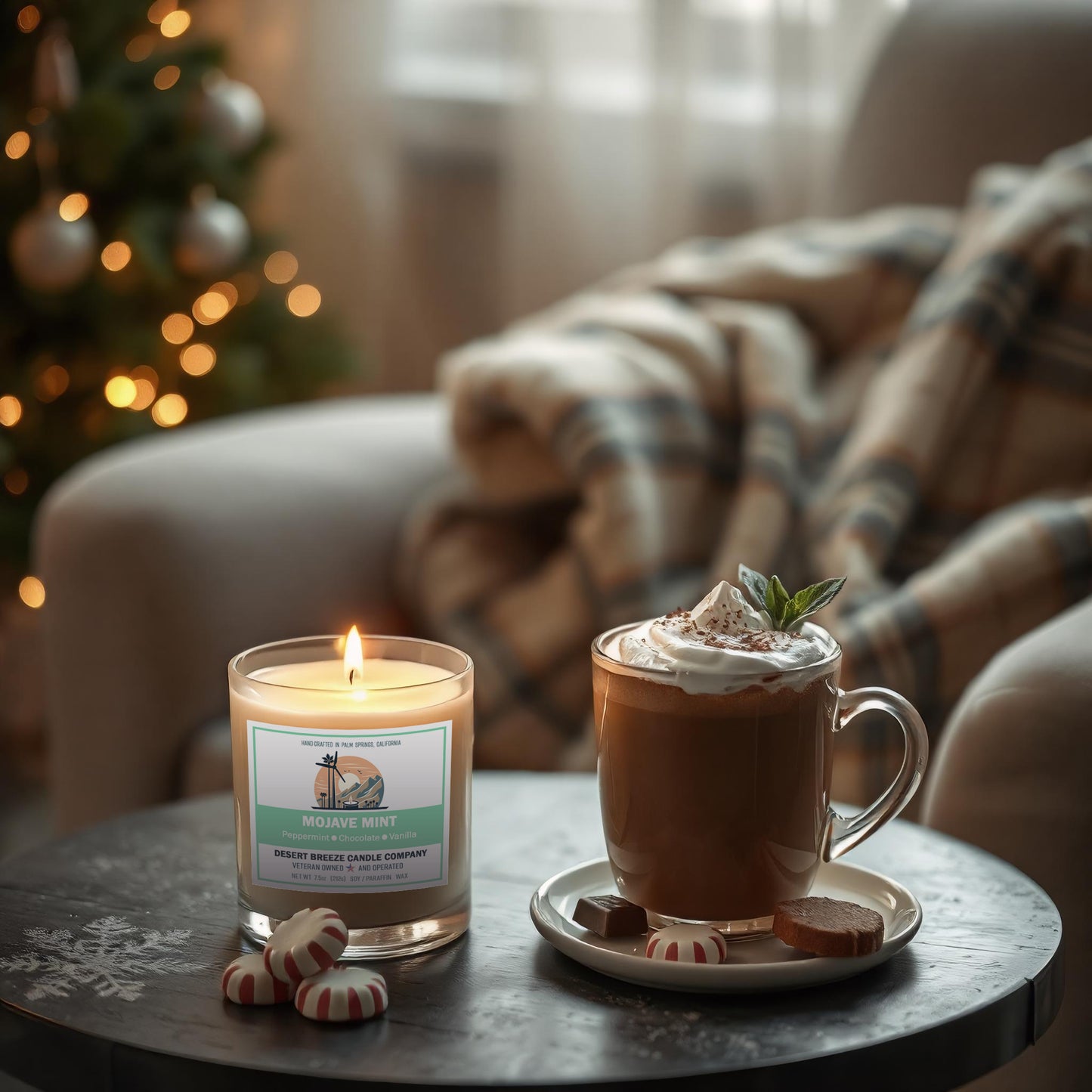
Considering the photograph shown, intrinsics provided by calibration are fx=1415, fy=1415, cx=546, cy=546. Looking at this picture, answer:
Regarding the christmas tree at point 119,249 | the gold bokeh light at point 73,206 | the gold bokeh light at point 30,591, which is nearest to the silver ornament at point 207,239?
the christmas tree at point 119,249

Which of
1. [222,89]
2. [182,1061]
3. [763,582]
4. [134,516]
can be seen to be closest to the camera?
[182,1061]

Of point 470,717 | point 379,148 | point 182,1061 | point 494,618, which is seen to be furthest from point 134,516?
point 379,148

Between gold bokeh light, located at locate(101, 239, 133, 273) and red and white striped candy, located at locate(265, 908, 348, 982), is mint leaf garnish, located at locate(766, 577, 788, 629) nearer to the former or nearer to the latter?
red and white striped candy, located at locate(265, 908, 348, 982)

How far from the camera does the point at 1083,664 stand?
2.36 feet

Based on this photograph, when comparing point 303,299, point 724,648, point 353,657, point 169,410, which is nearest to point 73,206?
point 169,410

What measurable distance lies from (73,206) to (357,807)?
1.46 meters

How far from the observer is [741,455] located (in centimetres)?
138

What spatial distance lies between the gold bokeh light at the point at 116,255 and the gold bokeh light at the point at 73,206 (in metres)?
0.05

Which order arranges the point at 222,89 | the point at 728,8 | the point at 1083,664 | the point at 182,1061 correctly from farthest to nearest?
1. the point at 728,8
2. the point at 222,89
3. the point at 1083,664
4. the point at 182,1061

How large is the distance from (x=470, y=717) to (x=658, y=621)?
3.6 inches

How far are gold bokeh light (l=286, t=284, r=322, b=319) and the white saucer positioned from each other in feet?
5.59

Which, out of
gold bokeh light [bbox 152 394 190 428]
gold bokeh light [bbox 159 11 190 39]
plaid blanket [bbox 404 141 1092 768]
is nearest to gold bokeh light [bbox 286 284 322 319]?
gold bokeh light [bbox 152 394 190 428]

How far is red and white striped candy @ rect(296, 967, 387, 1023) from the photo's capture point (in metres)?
0.50

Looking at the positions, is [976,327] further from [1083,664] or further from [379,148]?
[379,148]
